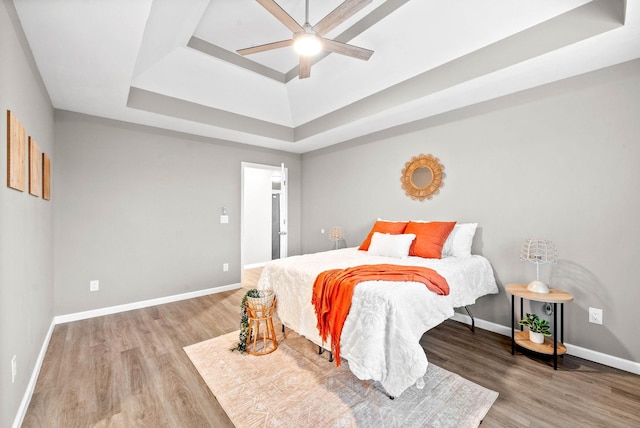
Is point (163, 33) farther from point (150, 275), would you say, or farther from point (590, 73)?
point (590, 73)

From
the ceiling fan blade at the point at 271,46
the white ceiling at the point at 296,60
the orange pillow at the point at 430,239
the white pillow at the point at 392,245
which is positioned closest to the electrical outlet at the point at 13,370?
the white ceiling at the point at 296,60

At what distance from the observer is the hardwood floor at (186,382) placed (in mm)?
1755

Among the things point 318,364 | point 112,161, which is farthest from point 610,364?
→ point 112,161

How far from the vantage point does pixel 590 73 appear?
2432 mm

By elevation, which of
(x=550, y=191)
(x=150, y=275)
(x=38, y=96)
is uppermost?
(x=38, y=96)

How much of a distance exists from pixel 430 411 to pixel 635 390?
1.58 meters

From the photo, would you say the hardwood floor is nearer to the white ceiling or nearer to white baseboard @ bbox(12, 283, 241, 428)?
white baseboard @ bbox(12, 283, 241, 428)

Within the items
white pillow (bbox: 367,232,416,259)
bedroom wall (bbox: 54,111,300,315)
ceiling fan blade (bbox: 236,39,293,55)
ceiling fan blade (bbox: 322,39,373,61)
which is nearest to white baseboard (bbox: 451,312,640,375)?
white pillow (bbox: 367,232,416,259)

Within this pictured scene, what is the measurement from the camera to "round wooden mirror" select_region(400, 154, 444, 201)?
3467mm

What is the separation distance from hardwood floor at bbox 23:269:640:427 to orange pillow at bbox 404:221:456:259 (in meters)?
0.84

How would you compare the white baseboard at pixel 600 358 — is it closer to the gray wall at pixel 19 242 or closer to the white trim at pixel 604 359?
the white trim at pixel 604 359

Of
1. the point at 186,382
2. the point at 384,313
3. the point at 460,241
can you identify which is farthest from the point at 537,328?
the point at 186,382

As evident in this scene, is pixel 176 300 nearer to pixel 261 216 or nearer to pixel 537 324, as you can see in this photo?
pixel 261 216

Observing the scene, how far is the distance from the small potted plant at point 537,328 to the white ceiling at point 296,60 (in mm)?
2204
